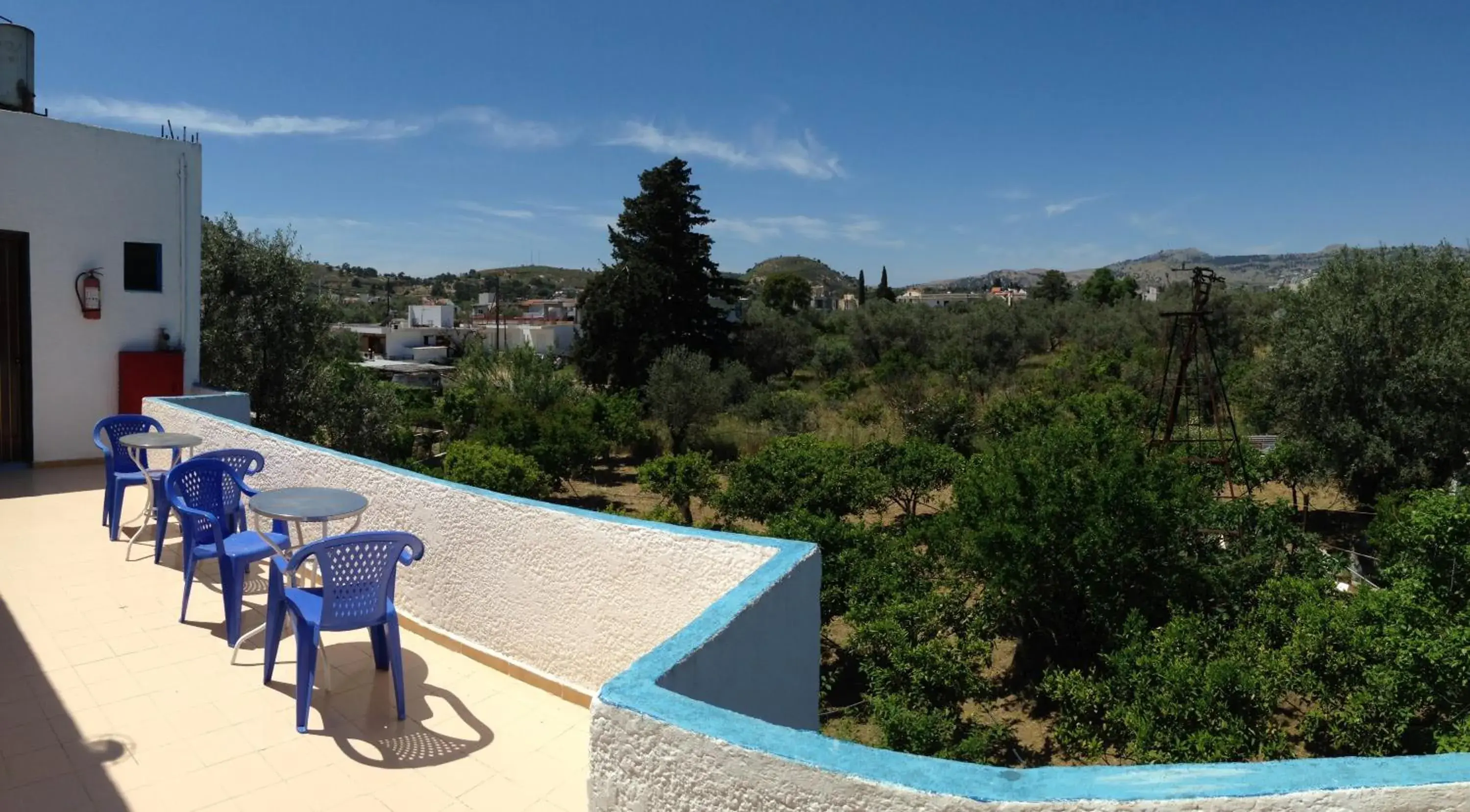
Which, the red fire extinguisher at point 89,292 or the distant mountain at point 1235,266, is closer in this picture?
the red fire extinguisher at point 89,292

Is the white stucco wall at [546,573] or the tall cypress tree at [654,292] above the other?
the tall cypress tree at [654,292]

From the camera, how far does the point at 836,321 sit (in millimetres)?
45500

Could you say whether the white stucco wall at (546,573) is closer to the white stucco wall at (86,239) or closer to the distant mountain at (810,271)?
the white stucco wall at (86,239)

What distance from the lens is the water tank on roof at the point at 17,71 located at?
8.73m

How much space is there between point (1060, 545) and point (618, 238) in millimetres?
23140

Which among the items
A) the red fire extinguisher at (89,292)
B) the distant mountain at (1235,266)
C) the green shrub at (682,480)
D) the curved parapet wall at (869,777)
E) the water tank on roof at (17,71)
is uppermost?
the distant mountain at (1235,266)

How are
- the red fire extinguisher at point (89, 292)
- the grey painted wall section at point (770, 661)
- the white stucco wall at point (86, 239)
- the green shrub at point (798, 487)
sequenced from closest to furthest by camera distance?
the grey painted wall section at point (770, 661) → the white stucco wall at point (86, 239) → the red fire extinguisher at point (89, 292) → the green shrub at point (798, 487)

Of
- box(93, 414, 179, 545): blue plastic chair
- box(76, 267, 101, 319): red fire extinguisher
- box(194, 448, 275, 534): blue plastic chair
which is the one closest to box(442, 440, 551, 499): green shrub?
box(76, 267, 101, 319): red fire extinguisher

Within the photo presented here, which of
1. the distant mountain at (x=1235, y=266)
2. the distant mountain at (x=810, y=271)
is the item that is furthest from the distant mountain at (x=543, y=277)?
the distant mountain at (x=1235, y=266)

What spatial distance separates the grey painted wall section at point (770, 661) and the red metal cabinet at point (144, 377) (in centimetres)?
771

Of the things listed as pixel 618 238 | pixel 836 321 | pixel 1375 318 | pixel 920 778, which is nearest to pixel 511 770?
pixel 920 778

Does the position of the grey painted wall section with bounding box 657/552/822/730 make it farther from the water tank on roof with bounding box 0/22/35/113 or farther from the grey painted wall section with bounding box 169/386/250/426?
the water tank on roof with bounding box 0/22/35/113

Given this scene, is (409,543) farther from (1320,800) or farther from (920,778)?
(1320,800)

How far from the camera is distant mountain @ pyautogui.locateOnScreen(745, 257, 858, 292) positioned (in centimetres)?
13100
